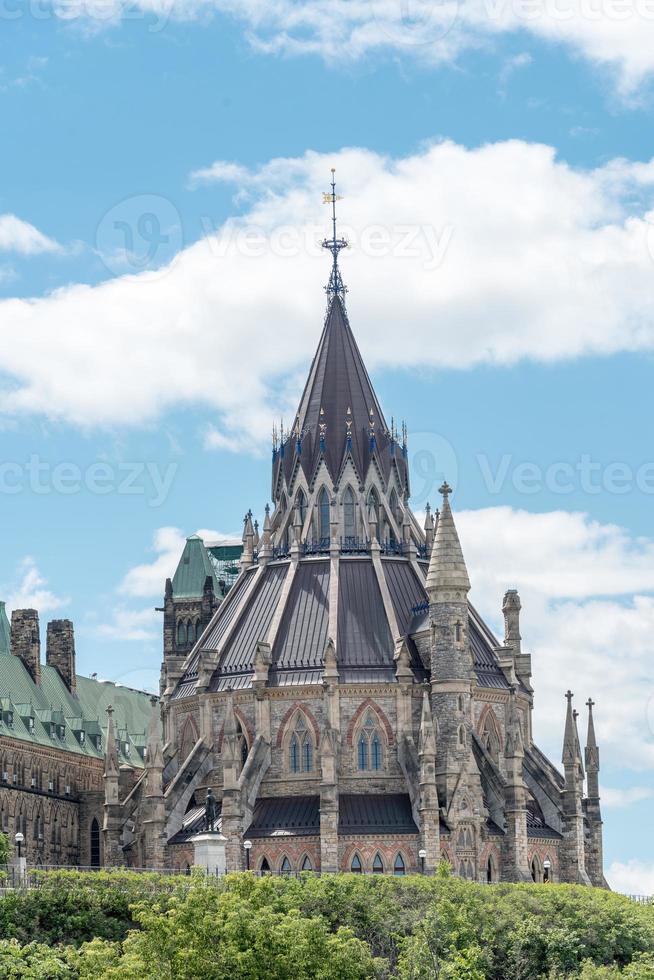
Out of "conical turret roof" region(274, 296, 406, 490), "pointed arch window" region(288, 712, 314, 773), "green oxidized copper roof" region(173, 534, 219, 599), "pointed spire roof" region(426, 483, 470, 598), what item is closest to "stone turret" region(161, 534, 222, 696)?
"green oxidized copper roof" region(173, 534, 219, 599)

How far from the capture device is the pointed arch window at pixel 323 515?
14188 centimetres

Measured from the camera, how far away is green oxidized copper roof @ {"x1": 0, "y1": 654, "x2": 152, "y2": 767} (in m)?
148

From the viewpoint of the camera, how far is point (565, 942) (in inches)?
4112

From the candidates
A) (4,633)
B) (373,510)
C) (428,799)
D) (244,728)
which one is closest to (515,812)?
(428,799)

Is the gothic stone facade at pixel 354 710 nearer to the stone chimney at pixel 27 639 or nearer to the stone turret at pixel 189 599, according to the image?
the stone chimney at pixel 27 639

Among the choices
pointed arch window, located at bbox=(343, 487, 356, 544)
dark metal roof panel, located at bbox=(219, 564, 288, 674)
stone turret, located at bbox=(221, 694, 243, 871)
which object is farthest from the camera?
pointed arch window, located at bbox=(343, 487, 356, 544)

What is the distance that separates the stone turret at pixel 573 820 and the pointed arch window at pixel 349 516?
20.7m

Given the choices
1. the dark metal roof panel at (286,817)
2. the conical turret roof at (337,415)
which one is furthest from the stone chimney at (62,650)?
the dark metal roof panel at (286,817)

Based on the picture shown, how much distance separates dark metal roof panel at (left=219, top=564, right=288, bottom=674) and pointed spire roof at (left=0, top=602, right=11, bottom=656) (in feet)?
74.7

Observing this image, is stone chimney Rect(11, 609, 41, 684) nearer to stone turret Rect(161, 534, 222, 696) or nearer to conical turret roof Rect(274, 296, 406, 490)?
stone turret Rect(161, 534, 222, 696)

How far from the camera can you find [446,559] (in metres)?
130

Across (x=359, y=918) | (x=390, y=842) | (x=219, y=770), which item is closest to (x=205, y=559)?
(x=219, y=770)

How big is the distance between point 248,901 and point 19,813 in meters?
64.7

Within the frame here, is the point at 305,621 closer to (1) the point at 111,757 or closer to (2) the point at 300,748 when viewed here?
(2) the point at 300,748
